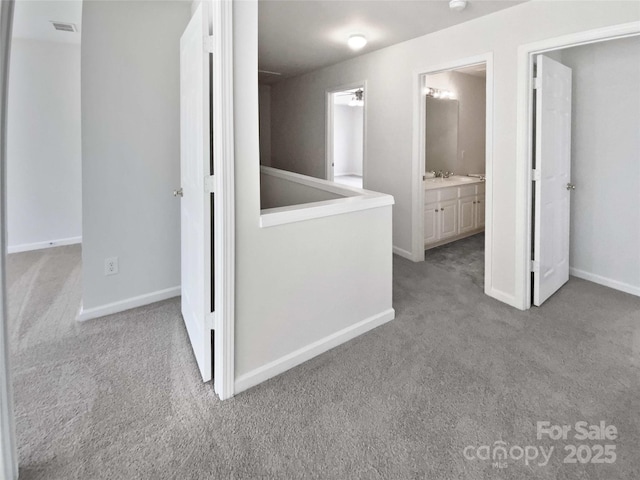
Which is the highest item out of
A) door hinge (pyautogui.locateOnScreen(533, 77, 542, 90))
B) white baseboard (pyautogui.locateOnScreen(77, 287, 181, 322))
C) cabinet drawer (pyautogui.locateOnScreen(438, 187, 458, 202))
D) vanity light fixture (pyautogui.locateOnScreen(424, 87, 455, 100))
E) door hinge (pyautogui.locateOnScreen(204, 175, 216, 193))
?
vanity light fixture (pyautogui.locateOnScreen(424, 87, 455, 100))

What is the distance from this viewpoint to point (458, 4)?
8.88ft

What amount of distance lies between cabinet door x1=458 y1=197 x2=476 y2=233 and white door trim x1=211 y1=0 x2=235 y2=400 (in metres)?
3.74

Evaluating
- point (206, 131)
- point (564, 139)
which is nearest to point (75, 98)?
point (206, 131)

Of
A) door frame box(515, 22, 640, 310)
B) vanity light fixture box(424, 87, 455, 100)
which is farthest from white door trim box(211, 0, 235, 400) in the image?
vanity light fixture box(424, 87, 455, 100)

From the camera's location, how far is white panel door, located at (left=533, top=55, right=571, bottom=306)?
2766mm

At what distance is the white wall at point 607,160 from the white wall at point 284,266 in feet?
7.05

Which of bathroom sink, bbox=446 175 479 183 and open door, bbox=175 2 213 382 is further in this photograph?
bathroom sink, bbox=446 175 479 183

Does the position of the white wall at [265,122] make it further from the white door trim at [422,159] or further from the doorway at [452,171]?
the white door trim at [422,159]

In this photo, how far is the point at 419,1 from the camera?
2740 millimetres

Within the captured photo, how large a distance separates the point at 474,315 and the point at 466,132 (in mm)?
3496

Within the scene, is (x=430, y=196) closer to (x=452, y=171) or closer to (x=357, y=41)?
(x=452, y=171)

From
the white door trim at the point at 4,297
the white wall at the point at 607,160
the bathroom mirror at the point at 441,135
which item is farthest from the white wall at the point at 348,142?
the white door trim at the point at 4,297

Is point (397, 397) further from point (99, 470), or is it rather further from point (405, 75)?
point (405, 75)

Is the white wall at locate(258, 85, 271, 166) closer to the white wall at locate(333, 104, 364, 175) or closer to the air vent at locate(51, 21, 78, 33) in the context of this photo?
the air vent at locate(51, 21, 78, 33)
